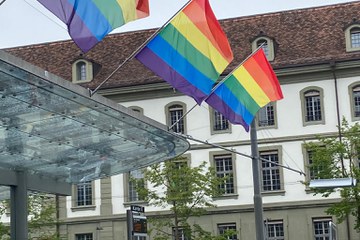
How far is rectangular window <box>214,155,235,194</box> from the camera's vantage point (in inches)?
1946

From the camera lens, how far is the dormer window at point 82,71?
53969 millimetres

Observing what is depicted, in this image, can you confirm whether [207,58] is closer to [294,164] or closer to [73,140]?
[73,140]

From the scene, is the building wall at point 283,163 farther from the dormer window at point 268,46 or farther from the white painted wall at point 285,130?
the dormer window at point 268,46

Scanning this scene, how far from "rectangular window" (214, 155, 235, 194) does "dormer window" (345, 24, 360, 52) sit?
8.81 metres

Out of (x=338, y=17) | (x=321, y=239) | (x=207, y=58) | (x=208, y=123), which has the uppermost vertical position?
(x=338, y=17)

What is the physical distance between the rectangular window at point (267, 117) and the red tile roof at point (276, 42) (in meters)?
2.31

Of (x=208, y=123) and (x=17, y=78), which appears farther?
(x=208, y=123)

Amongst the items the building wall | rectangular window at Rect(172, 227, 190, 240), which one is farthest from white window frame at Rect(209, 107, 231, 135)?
rectangular window at Rect(172, 227, 190, 240)

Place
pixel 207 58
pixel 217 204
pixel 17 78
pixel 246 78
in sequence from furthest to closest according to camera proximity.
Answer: pixel 217 204 → pixel 246 78 → pixel 207 58 → pixel 17 78

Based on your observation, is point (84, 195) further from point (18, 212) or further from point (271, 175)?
point (18, 212)

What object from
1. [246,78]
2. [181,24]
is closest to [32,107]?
[181,24]

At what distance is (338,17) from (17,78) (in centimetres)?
3995

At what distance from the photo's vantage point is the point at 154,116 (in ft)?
167

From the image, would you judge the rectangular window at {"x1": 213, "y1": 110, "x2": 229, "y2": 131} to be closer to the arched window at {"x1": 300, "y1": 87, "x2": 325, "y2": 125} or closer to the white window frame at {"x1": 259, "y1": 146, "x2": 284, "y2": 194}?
the white window frame at {"x1": 259, "y1": 146, "x2": 284, "y2": 194}
